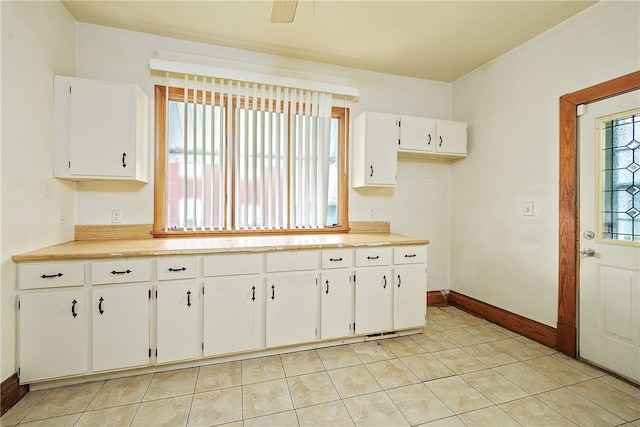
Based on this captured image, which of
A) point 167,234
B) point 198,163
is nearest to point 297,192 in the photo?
point 198,163

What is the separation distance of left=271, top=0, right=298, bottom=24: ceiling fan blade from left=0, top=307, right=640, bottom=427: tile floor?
7.49 feet

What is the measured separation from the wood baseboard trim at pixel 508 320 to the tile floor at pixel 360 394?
14 cm

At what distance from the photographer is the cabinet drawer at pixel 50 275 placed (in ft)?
5.76

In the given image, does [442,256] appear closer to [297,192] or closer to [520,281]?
[520,281]

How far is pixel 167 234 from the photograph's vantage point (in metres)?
2.61

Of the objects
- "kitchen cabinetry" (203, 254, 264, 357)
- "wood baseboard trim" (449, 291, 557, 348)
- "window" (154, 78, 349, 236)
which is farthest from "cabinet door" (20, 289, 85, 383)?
"wood baseboard trim" (449, 291, 557, 348)

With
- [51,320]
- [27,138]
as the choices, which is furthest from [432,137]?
[51,320]

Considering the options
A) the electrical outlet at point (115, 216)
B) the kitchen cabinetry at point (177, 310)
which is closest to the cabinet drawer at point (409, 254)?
the kitchen cabinetry at point (177, 310)

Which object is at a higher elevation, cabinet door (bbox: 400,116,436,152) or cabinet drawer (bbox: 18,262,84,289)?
cabinet door (bbox: 400,116,436,152)

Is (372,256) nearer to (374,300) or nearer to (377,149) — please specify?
(374,300)

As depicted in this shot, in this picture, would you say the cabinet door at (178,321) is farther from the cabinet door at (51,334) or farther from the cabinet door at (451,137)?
the cabinet door at (451,137)

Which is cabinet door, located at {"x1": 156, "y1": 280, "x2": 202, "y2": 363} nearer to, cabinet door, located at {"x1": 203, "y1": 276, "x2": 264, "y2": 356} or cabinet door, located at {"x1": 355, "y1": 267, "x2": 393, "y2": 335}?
cabinet door, located at {"x1": 203, "y1": 276, "x2": 264, "y2": 356}

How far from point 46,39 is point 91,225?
1.42 meters

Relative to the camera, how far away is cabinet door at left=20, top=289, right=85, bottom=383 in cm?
177
